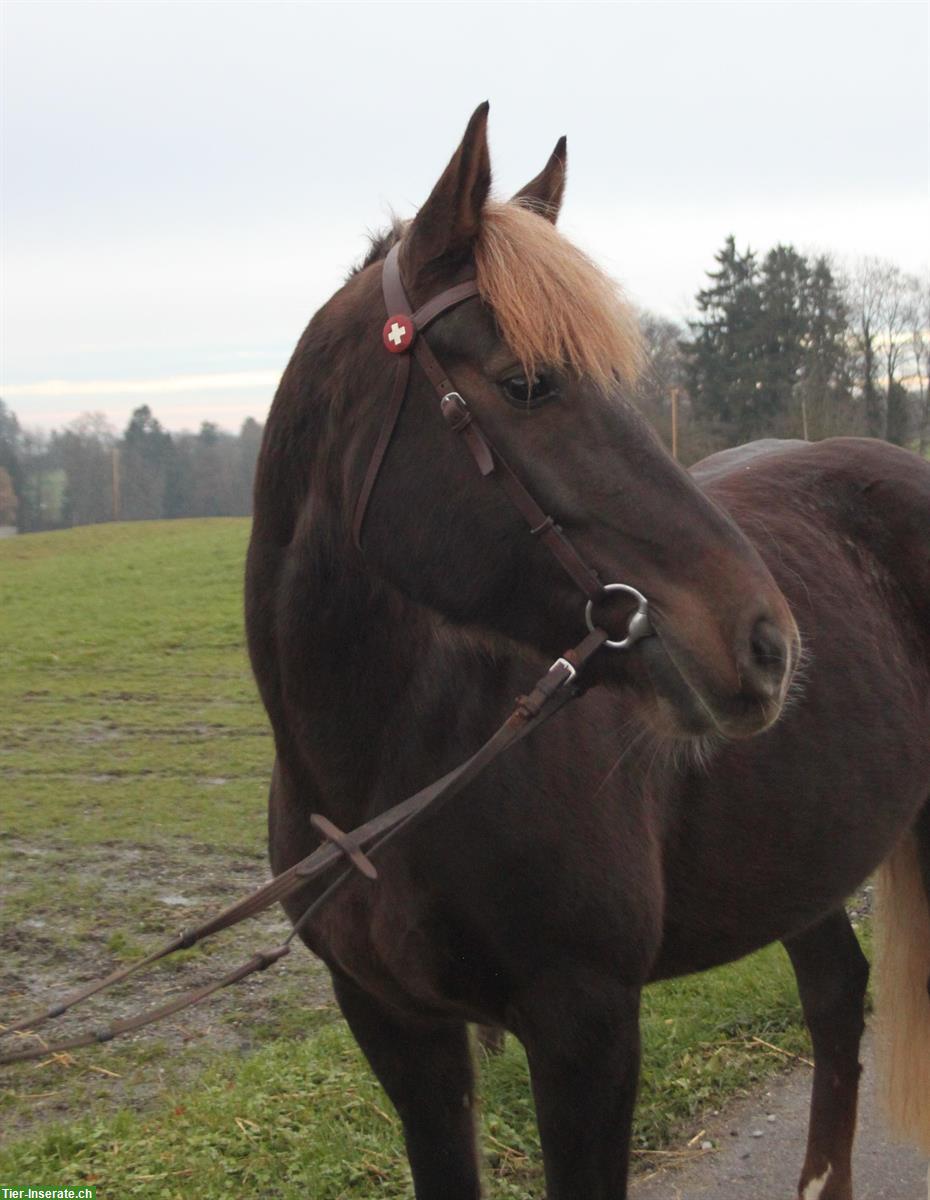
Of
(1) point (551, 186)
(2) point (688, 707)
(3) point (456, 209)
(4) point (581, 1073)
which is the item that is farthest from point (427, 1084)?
(1) point (551, 186)

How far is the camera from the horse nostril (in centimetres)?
199

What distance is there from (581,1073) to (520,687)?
783 millimetres

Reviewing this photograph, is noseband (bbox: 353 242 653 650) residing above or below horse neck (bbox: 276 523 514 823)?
above

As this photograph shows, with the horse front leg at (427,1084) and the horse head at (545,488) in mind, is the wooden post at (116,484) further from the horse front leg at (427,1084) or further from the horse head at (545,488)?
the horse head at (545,488)

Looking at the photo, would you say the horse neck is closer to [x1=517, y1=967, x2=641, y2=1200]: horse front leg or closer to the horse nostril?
[x1=517, y1=967, x2=641, y2=1200]: horse front leg

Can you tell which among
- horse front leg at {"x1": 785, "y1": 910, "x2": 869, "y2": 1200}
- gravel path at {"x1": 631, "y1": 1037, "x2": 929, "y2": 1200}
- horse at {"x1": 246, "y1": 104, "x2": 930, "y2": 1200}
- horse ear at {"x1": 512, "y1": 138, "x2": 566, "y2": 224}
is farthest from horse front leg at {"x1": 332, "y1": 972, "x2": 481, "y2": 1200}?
horse ear at {"x1": 512, "y1": 138, "x2": 566, "y2": 224}

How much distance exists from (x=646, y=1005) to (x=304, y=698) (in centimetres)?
273

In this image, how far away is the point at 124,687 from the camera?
1298 centimetres

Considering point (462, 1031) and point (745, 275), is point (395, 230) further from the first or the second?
point (745, 275)

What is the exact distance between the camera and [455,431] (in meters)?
2.20

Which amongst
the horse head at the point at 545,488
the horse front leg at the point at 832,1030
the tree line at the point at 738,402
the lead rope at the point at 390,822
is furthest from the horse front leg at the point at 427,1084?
the tree line at the point at 738,402

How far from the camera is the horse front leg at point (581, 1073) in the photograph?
96.1 inches

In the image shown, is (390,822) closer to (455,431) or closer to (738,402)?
(455,431)

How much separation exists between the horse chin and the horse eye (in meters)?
0.46
